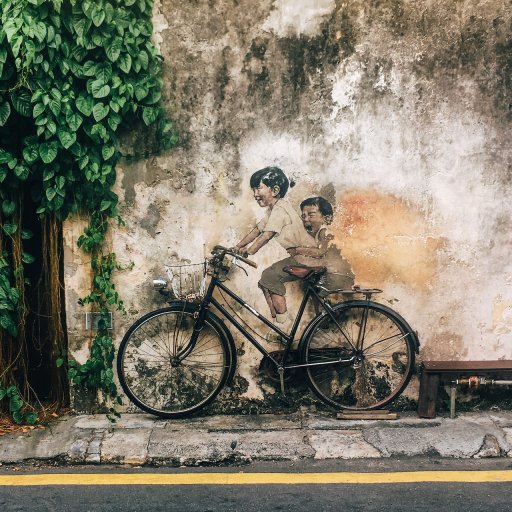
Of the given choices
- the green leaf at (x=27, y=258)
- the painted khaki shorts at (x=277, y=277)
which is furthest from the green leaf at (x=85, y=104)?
the painted khaki shorts at (x=277, y=277)

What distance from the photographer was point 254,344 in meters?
5.83

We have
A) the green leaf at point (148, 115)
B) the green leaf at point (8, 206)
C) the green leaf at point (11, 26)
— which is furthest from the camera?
the green leaf at point (8, 206)

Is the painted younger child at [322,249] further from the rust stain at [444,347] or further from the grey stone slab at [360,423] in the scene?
the grey stone slab at [360,423]

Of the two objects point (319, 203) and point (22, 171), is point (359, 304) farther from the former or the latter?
point (22, 171)

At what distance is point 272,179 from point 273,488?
243 cm

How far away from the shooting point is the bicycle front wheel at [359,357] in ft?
19.2

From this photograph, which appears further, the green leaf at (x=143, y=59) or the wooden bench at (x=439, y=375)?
the wooden bench at (x=439, y=375)

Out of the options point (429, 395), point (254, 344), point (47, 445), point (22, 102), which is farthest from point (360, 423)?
point (22, 102)

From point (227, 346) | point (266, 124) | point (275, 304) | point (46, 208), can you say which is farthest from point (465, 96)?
point (46, 208)

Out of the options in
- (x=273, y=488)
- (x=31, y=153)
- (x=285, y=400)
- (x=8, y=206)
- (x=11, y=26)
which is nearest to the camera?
(x=273, y=488)

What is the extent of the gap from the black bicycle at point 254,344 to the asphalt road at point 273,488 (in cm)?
91

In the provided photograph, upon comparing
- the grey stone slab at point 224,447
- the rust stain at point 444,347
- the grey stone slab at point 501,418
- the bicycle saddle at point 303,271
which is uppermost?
the bicycle saddle at point 303,271

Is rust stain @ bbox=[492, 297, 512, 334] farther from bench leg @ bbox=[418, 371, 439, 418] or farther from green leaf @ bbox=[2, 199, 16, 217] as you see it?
green leaf @ bbox=[2, 199, 16, 217]

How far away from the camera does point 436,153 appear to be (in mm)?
5719
